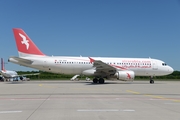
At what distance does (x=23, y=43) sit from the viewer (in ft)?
94.7

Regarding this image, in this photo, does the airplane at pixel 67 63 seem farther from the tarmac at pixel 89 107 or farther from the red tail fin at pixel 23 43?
the tarmac at pixel 89 107

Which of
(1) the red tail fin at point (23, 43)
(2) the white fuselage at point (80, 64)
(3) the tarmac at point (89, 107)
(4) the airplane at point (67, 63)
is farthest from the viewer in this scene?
(2) the white fuselage at point (80, 64)

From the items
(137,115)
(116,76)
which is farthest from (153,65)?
(137,115)

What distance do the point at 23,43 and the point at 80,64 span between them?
26.6 ft

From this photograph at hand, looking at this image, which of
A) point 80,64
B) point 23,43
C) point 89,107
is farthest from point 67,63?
point 89,107

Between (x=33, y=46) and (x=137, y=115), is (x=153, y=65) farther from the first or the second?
(x=137, y=115)

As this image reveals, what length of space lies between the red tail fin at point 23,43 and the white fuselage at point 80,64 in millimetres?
995

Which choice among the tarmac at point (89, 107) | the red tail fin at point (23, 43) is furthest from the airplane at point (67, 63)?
the tarmac at point (89, 107)

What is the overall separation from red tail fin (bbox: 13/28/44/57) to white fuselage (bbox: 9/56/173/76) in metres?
1.00

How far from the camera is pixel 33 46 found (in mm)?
29484

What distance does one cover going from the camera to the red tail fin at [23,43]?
28.7m

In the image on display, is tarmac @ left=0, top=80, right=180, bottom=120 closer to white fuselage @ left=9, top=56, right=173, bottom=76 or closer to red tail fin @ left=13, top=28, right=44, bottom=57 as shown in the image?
white fuselage @ left=9, top=56, right=173, bottom=76

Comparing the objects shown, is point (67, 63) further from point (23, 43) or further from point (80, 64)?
point (23, 43)

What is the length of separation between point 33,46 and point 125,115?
24.4 metres
